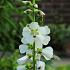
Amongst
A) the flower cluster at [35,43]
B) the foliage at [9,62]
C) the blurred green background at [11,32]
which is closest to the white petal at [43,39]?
the flower cluster at [35,43]

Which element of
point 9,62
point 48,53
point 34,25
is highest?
point 34,25

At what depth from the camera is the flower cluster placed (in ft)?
6.36

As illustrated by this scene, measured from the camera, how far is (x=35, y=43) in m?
1.96

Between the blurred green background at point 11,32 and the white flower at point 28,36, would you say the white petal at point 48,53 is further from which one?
the blurred green background at point 11,32

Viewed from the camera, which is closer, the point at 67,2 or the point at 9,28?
the point at 9,28

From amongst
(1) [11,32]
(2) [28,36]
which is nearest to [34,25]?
(2) [28,36]

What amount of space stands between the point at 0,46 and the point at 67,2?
757 cm

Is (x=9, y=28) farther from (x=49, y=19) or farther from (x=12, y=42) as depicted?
(x=49, y=19)

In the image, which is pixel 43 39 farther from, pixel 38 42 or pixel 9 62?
pixel 9 62

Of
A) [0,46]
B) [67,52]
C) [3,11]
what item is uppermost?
[3,11]

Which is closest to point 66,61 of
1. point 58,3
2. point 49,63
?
point 58,3

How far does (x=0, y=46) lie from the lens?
371cm

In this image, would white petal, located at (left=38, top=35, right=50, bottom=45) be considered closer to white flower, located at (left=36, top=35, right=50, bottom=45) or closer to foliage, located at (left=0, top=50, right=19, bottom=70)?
white flower, located at (left=36, top=35, right=50, bottom=45)

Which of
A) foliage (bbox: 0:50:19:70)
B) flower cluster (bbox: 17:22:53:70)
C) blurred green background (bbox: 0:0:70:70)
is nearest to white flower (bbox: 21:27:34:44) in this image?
flower cluster (bbox: 17:22:53:70)
